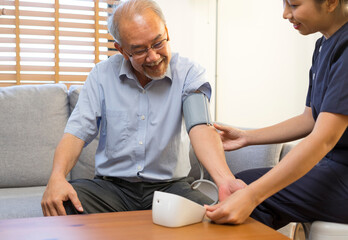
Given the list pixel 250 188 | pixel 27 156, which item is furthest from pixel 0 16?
pixel 250 188

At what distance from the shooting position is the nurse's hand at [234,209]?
1.00 m

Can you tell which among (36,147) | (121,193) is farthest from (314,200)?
(36,147)

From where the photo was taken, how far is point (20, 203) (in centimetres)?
184

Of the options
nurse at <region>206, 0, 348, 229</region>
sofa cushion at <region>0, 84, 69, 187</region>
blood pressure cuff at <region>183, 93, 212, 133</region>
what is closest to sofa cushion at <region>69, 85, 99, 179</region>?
sofa cushion at <region>0, 84, 69, 187</region>

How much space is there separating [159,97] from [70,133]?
14.1 inches

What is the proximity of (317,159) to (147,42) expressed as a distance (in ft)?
2.27

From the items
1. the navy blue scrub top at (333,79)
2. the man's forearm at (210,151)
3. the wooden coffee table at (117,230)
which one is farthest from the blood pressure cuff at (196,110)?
the wooden coffee table at (117,230)

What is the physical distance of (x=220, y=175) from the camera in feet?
4.19

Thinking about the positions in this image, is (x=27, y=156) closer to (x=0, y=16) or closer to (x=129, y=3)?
(x=129, y=3)

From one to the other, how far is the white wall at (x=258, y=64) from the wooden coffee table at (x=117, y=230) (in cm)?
273

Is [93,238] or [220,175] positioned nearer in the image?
[93,238]

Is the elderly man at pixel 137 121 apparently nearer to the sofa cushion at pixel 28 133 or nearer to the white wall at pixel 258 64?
the sofa cushion at pixel 28 133

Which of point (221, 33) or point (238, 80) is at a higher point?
point (221, 33)

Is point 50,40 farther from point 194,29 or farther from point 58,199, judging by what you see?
point 58,199
